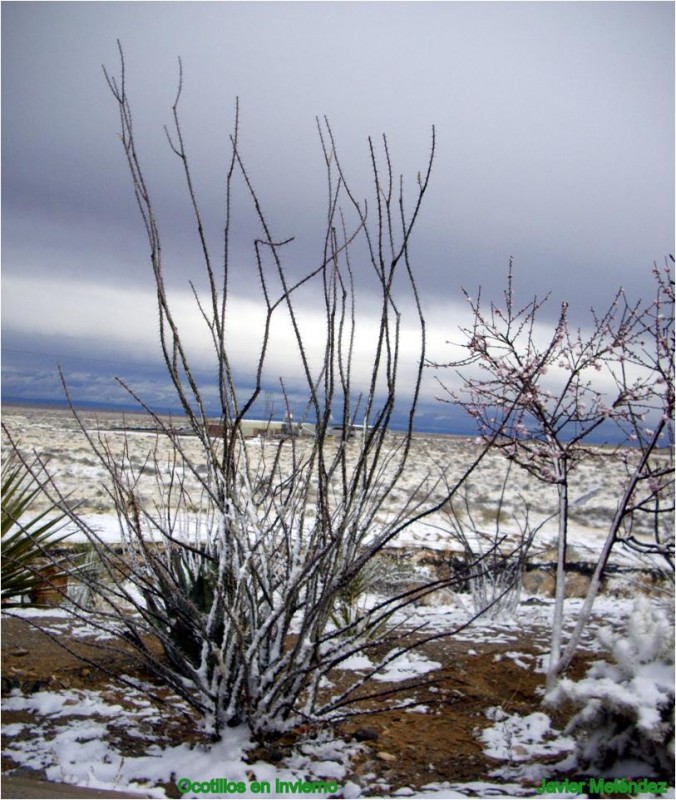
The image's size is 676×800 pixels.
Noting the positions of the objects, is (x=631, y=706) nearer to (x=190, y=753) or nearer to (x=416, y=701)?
(x=416, y=701)

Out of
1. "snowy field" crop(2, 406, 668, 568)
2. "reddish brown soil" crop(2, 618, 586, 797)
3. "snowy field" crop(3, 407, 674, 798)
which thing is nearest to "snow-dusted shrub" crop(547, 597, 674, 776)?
"snowy field" crop(3, 407, 674, 798)

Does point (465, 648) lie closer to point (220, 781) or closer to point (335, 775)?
point (335, 775)

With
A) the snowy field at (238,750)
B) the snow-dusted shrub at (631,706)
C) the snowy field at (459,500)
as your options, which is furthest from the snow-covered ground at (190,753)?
the snowy field at (459,500)

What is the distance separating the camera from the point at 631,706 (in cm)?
284

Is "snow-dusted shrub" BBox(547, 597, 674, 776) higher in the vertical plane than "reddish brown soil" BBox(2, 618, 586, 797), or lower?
higher

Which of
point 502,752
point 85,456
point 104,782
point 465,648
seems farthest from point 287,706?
point 85,456

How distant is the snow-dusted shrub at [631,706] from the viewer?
9.20 ft

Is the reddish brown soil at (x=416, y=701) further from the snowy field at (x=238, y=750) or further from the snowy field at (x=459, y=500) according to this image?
the snowy field at (x=459, y=500)

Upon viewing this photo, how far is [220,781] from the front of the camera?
2.90 metres

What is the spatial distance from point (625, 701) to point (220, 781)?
164cm

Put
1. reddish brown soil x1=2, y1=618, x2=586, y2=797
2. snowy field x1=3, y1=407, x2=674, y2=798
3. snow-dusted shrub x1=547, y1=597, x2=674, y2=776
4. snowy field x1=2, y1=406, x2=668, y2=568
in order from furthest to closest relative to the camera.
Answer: snowy field x1=2, y1=406, x2=668, y2=568, reddish brown soil x1=2, y1=618, x2=586, y2=797, snowy field x1=3, y1=407, x2=674, y2=798, snow-dusted shrub x1=547, y1=597, x2=674, y2=776

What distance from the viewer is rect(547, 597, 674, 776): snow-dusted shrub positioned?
280cm

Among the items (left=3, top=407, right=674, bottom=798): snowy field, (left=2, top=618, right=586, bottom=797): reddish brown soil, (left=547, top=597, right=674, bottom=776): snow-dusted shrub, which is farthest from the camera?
(left=2, top=618, right=586, bottom=797): reddish brown soil

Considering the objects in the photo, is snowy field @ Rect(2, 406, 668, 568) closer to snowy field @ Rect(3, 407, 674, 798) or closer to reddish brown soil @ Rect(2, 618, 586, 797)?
reddish brown soil @ Rect(2, 618, 586, 797)
